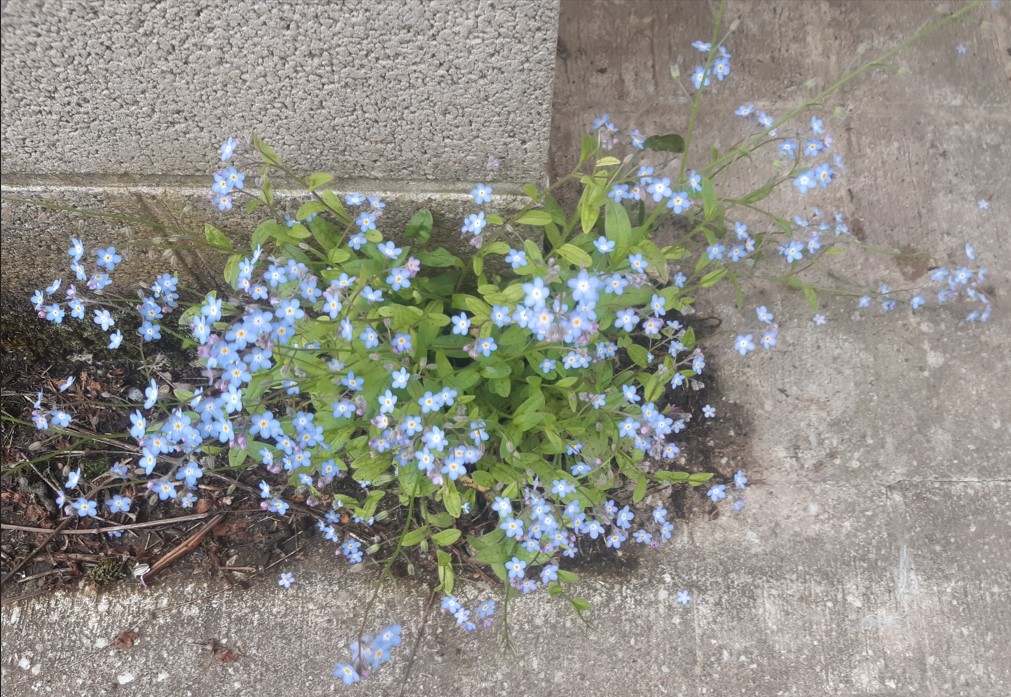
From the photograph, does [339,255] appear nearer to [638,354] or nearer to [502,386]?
[502,386]

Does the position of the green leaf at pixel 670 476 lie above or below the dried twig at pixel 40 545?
above

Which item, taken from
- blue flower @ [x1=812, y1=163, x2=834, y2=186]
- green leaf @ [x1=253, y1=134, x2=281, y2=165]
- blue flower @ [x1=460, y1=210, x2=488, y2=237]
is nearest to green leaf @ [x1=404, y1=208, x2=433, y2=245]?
blue flower @ [x1=460, y1=210, x2=488, y2=237]

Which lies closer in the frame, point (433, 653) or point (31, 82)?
point (31, 82)

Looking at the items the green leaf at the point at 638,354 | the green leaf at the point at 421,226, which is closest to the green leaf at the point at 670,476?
the green leaf at the point at 638,354

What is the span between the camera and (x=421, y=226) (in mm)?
2459

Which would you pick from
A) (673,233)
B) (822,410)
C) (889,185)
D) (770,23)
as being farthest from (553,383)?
(770,23)

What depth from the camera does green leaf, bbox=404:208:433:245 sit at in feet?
8.02

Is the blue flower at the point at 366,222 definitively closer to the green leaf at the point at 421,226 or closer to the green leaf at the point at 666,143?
the green leaf at the point at 421,226

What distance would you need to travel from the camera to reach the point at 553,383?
253cm

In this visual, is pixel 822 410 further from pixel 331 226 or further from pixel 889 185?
pixel 331 226

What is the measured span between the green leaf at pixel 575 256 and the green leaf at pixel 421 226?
19.5 inches

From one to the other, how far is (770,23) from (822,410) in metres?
1.85

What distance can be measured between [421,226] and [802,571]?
1.93m

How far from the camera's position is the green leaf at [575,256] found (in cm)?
225
